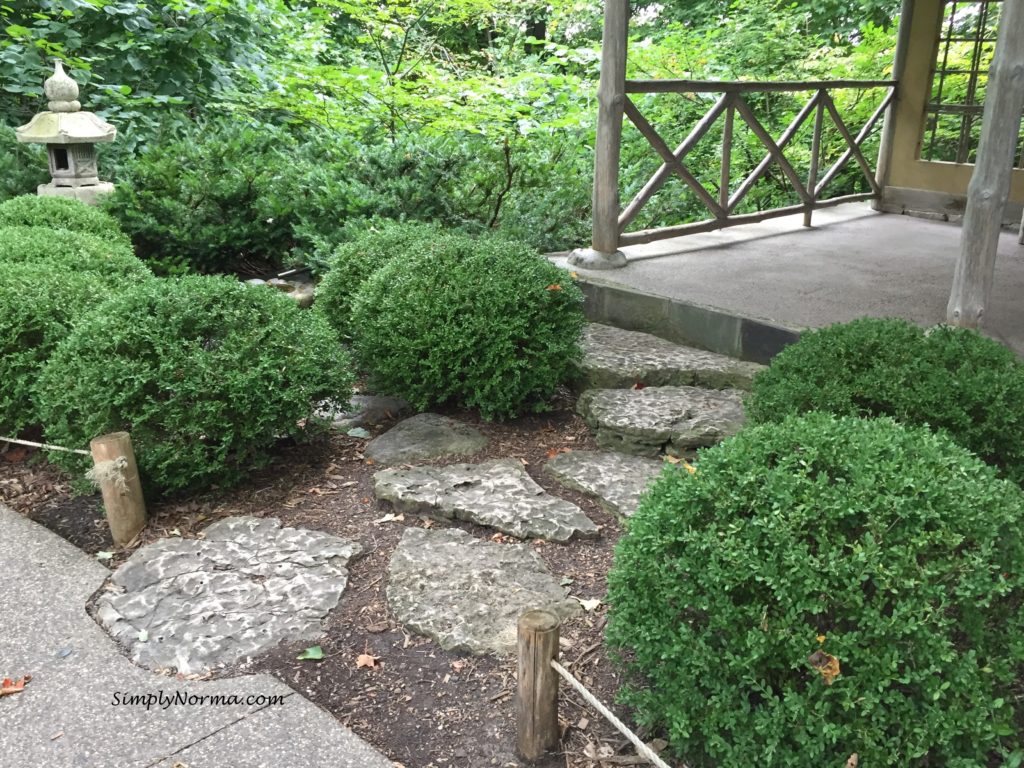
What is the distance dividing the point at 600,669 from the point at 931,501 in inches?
40.9

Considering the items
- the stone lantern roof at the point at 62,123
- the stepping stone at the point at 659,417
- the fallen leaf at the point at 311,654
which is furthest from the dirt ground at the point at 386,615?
the stone lantern roof at the point at 62,123

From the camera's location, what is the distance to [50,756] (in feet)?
7.25

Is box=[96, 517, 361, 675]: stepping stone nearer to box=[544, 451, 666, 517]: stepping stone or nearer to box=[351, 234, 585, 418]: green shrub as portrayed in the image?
box=[544, 451, 666, 517]: stepping stone

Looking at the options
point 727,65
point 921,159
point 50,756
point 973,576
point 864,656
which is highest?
point 727,65

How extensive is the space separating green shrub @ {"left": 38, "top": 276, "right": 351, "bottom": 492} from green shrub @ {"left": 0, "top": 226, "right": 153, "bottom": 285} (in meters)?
1.06

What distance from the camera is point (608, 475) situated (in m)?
3.59

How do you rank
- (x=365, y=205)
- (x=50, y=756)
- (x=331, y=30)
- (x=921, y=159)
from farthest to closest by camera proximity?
1. (x=331, y=30)
2. (x=921, y=159)
3. (x=365, y=205)
4. (x=50, y=756)

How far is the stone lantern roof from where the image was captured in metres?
5.87

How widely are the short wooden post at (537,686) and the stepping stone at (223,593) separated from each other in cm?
85

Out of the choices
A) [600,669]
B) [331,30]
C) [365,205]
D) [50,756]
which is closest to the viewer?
[50,756]

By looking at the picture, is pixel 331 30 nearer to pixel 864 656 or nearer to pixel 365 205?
pixel 365 205

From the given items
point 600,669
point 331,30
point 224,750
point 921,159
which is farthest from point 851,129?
point 224,750

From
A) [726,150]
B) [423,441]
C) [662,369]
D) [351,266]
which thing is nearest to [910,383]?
[662,369]

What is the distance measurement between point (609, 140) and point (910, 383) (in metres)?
2.81
